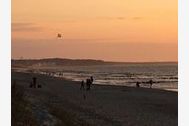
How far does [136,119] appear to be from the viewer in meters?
19.7
